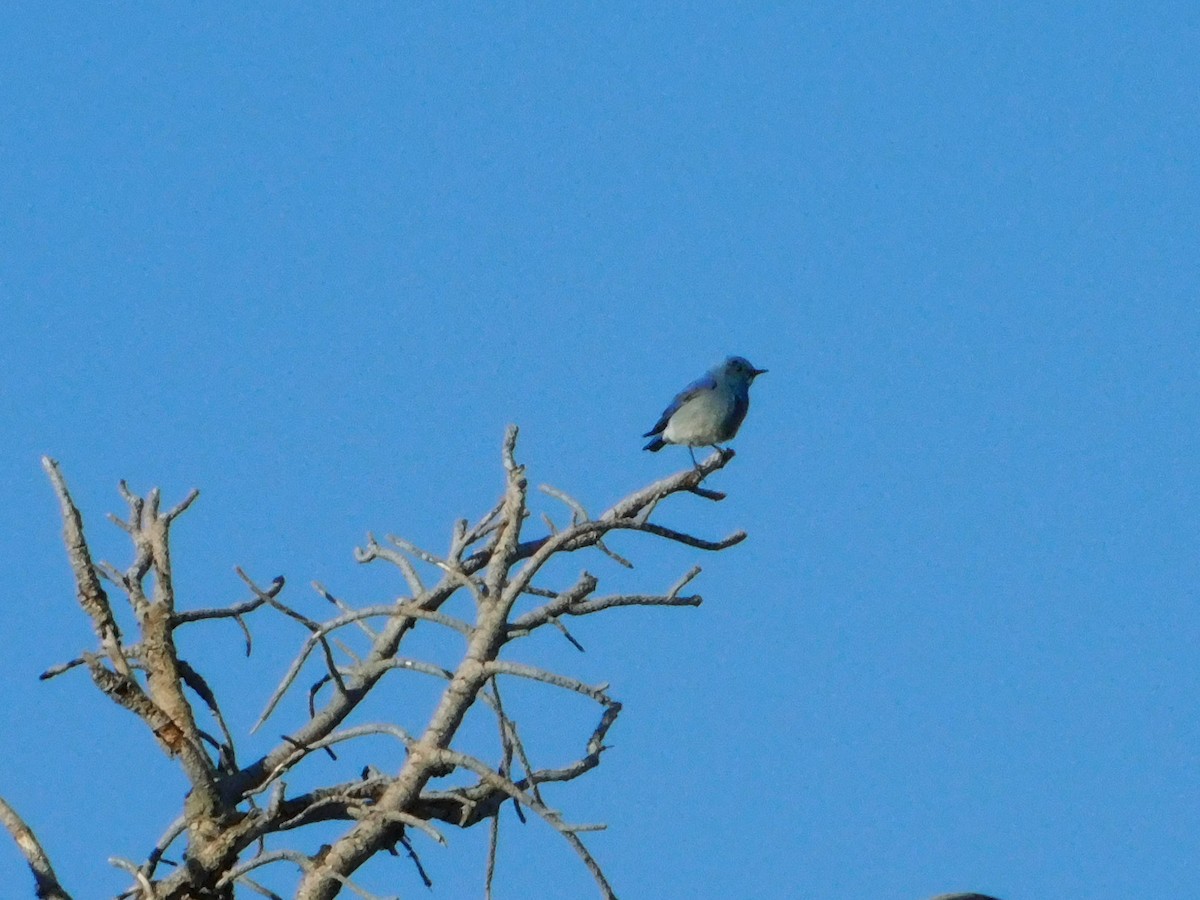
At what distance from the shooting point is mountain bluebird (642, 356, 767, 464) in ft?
43.7

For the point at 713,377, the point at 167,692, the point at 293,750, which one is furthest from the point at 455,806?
the point at 713,377

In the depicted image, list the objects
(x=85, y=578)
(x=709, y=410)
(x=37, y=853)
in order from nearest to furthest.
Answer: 1. (x=37, y=853)
2. (x=85, y=578)
3. (x=709, y=410)

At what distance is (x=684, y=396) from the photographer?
13750mm

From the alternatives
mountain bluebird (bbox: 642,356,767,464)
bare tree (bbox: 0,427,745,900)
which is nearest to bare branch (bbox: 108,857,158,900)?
bare tree (bbox: 0,427,745,900)

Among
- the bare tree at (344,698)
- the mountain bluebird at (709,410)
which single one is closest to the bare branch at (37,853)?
the bare tree at (344,698)

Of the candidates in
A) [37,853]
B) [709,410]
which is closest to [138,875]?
[37,853]

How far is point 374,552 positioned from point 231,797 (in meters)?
1.23

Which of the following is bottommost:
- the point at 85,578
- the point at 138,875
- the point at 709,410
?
the point at 138,875

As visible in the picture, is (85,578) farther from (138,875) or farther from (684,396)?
(684,396)

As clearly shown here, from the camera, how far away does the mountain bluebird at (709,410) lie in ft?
43.7

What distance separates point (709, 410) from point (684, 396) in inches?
18.6

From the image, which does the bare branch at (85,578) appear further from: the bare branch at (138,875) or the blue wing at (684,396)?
the blue wing at (684,396)

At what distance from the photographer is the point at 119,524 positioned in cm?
727

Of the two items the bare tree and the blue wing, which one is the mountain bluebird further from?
the bare tree
